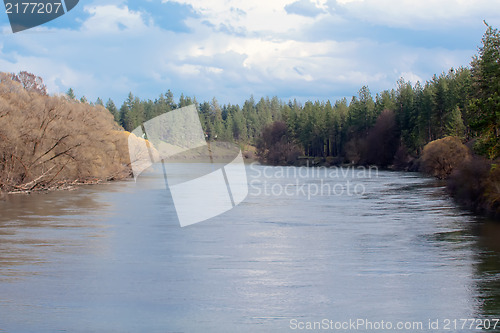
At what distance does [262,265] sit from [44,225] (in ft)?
46.8

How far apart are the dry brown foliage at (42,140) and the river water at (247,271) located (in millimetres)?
8927

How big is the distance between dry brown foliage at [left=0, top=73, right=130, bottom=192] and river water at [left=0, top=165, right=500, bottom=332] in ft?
29.3

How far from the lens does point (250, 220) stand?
32.9 meters

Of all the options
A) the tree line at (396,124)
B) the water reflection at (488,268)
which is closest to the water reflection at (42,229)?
the water reflection at (488,268)

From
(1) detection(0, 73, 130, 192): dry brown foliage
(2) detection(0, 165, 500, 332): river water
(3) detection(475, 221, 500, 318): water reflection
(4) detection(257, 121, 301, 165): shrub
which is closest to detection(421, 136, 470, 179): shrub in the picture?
(2) detection(0, 165, 500, 332): river water

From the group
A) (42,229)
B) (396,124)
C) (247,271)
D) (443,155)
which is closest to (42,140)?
(42,229)

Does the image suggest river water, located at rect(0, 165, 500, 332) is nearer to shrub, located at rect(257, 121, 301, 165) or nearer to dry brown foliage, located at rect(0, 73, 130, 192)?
dry brown foliage, located at rect(0, 73, 130, 192)

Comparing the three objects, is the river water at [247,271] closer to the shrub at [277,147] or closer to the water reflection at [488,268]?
the water reflection at [488,268]

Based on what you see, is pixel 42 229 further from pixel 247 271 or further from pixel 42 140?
pixel 42 140

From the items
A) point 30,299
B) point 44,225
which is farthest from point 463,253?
point 44,225

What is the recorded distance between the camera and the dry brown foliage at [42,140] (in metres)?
43.7

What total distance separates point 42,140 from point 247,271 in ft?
108

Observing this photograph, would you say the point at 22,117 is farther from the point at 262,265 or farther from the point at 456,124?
the point at 456,124

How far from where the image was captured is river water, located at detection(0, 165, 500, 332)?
1437 centimetres
